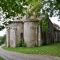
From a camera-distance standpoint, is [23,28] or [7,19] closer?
[7,19]

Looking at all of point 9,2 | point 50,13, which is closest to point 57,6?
point 50,13

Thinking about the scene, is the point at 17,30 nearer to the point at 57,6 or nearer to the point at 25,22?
the point at 25,22

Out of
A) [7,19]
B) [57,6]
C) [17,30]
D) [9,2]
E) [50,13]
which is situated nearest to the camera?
[9,2]

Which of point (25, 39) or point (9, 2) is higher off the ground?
point (9, 2)

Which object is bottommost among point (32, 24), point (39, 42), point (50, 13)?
point (39, 42)

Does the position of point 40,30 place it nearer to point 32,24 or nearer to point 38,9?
point 32,24

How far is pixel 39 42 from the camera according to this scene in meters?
47.1

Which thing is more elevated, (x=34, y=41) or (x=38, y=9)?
(x=38, y=9)

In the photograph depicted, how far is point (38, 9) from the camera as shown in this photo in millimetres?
35344

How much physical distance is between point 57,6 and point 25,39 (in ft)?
53.5

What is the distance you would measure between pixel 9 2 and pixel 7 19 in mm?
5881

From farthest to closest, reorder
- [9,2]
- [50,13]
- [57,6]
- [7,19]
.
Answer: [50,13] < [57,6] < [7,19] < [9,2]

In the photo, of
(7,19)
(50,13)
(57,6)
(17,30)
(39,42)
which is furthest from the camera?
(17,30)

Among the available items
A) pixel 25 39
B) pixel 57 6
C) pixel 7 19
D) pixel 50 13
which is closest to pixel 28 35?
pixel 25 39
